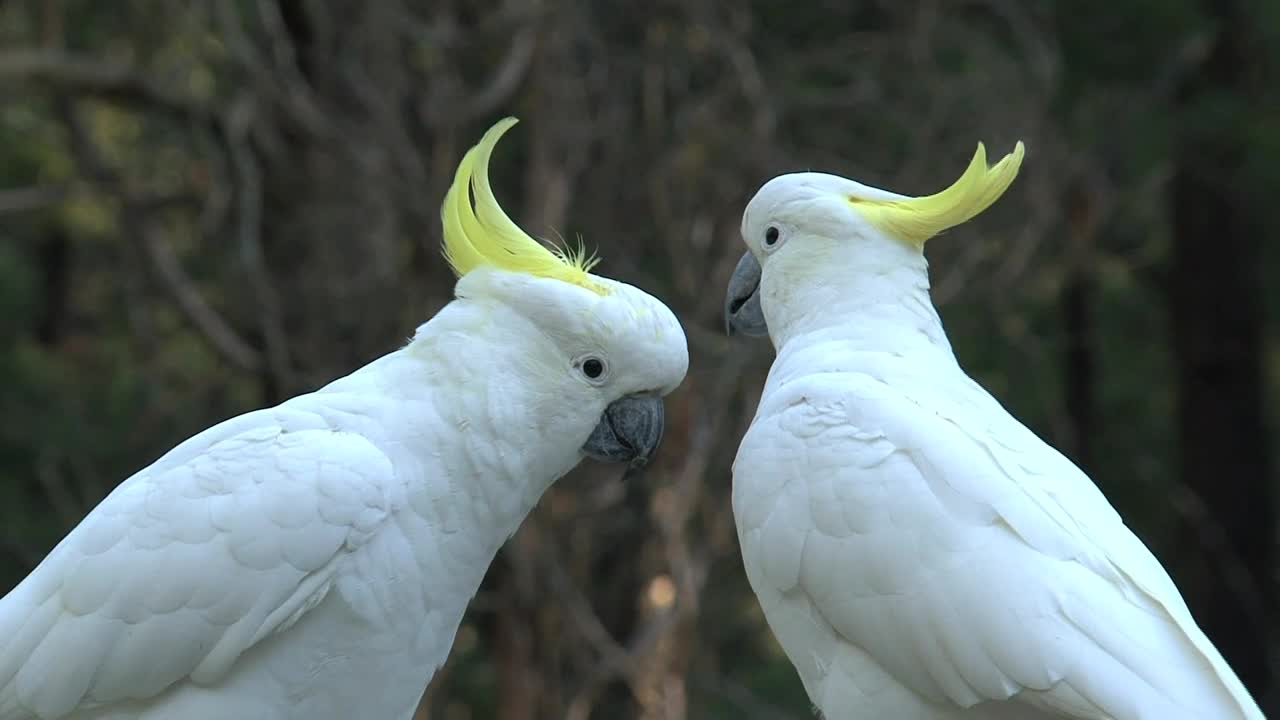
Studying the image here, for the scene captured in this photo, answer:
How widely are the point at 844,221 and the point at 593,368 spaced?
2.43 feet

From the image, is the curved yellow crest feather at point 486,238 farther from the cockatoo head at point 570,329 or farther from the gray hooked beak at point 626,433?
the gray hooked beak at point 626,433

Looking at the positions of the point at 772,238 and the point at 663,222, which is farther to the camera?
the point at 663,222

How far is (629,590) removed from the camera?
23.4ft

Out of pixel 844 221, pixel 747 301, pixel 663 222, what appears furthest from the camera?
pixel 663 222

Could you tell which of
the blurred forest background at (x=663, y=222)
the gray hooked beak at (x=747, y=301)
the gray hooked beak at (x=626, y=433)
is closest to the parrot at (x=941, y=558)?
the gray hooked beak at (x=626, y=433)

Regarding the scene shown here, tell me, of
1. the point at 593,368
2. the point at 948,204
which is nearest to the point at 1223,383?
the point at 948,204

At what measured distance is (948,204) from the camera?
345 cm

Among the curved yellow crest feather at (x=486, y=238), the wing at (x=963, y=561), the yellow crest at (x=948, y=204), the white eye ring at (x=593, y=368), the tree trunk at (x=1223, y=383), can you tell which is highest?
the yellow crest at (x=948, y=204)

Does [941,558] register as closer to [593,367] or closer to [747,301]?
[593,367]

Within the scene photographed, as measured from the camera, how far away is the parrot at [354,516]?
9.75 feet

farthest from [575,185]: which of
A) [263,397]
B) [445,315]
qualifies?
[445,315]

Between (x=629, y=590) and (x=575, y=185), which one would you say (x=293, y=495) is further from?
(x=629, y=590)

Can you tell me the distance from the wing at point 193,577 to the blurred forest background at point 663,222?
3.11 meters

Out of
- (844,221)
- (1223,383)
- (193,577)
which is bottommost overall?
(1223,383)
